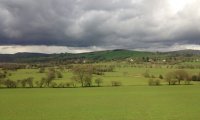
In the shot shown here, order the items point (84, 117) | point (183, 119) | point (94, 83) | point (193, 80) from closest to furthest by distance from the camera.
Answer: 1. point (183, 119)
2. point (84, 117)
3. point (94, 83)
4. point (193, 80)

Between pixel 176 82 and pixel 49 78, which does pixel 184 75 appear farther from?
pixel 49 78

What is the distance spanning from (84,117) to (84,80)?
116 meters

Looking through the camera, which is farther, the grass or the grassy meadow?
the grassy meadow

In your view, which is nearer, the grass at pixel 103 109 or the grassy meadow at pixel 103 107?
the grass at pixel 103 109

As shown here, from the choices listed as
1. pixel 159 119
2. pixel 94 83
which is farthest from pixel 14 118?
pixel 94 83

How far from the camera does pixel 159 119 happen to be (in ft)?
164

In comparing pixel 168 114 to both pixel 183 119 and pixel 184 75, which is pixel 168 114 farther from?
pixel 184 75

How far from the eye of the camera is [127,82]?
6919 inches

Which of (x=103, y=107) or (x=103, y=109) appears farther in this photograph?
(x=103, y=107)

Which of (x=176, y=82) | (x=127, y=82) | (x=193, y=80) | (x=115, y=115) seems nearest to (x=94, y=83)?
(x=127, y=82)

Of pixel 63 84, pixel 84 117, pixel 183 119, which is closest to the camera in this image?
pixel 183 119

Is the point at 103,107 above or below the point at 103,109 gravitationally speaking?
below

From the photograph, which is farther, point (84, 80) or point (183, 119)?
point (84, 80)

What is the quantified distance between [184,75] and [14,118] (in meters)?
138
